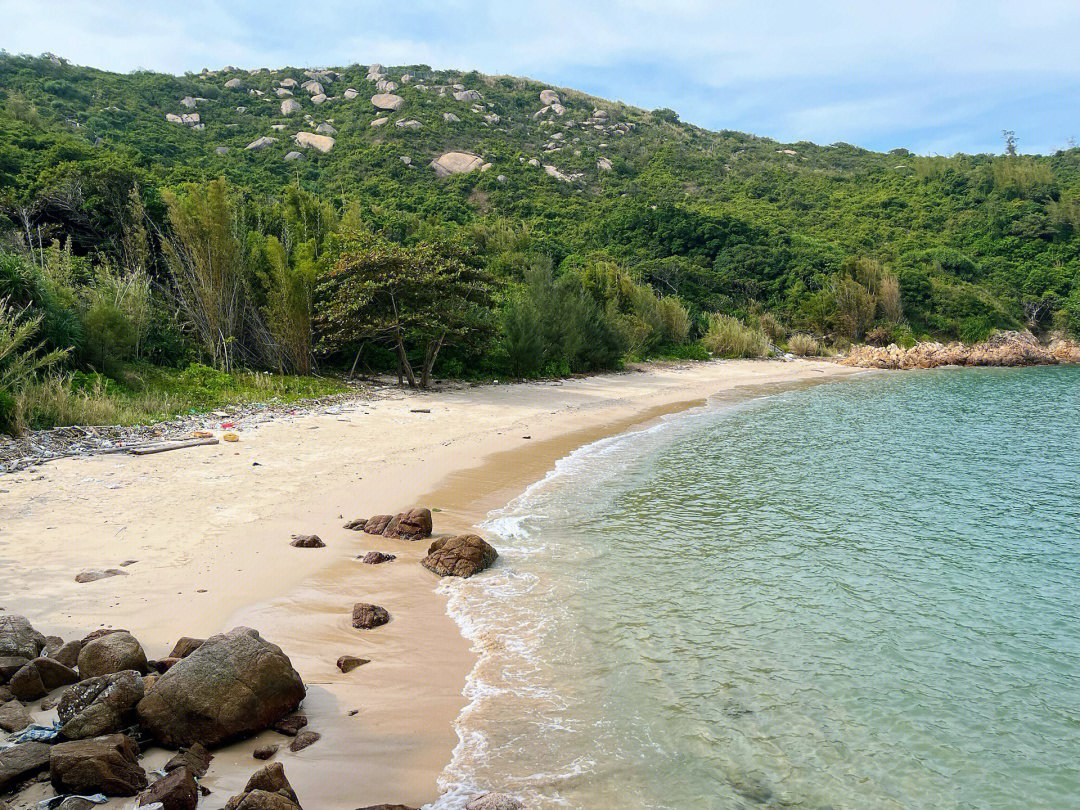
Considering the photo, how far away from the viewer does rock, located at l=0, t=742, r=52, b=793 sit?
9.64 ft

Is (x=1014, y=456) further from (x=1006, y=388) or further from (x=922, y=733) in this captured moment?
(x=1006, y=388)

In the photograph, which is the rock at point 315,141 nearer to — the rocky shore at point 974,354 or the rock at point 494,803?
the rocky shore at point 974,354

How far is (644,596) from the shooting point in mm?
6062

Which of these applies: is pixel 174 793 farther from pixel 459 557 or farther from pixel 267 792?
pixel 459 557

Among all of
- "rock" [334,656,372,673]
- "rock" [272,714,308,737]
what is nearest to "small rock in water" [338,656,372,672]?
"rock" [334,656,372,673]

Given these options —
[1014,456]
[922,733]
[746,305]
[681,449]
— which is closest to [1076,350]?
[746,305]

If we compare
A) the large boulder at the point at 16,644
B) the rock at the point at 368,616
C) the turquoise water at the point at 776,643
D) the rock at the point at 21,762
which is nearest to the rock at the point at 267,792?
the turquoise water at the point at 776,643

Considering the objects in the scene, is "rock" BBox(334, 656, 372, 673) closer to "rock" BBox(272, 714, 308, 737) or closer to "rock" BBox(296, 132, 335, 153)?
"rock" BBox(272, 714, 308, 737)

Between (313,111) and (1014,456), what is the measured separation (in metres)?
60.1

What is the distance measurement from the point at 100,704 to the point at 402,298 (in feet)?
49.6

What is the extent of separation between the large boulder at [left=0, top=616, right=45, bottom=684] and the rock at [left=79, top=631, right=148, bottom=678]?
0.32 meters

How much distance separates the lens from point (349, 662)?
4.54m

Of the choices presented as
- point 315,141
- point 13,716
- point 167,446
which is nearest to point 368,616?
point 13,716

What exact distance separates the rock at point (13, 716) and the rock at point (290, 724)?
1.20 m
